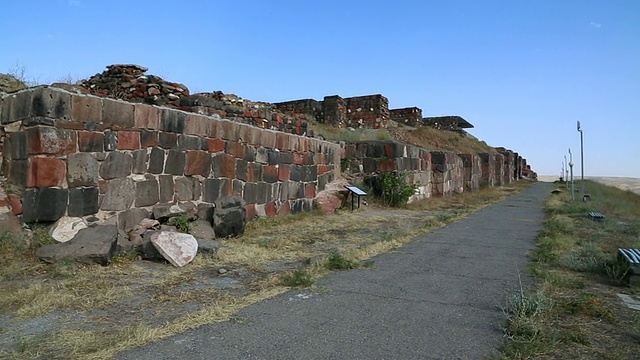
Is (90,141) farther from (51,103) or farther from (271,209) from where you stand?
(271,209)

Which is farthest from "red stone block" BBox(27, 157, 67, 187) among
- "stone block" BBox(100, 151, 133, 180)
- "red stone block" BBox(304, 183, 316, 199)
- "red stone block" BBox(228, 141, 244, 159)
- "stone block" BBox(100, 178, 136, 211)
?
"red stone block" BBox(304, 183, 316, 199)

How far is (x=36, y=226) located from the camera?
17.5 feet

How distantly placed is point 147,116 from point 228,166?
2083 millimetres

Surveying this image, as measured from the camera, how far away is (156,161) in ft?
22.5

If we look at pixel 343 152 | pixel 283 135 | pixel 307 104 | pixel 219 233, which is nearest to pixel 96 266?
pixel 219 233

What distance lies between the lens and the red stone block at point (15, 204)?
528 centimetres

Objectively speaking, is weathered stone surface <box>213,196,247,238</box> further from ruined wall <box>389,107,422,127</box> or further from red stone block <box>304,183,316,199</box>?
ruined wall <box>389,107,422,127</box>

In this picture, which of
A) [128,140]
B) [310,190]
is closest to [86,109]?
[128,140]

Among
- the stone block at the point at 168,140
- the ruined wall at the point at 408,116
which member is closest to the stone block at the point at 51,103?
the stone block at the point at 168,140

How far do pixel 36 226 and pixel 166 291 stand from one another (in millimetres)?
2243

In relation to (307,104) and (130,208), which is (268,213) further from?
(307,104)

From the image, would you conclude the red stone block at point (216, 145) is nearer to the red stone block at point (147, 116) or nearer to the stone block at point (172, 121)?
the stone block at point (172, 121)

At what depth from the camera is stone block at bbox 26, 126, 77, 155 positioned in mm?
5281

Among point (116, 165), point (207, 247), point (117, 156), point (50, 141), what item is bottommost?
point (207, 247)
